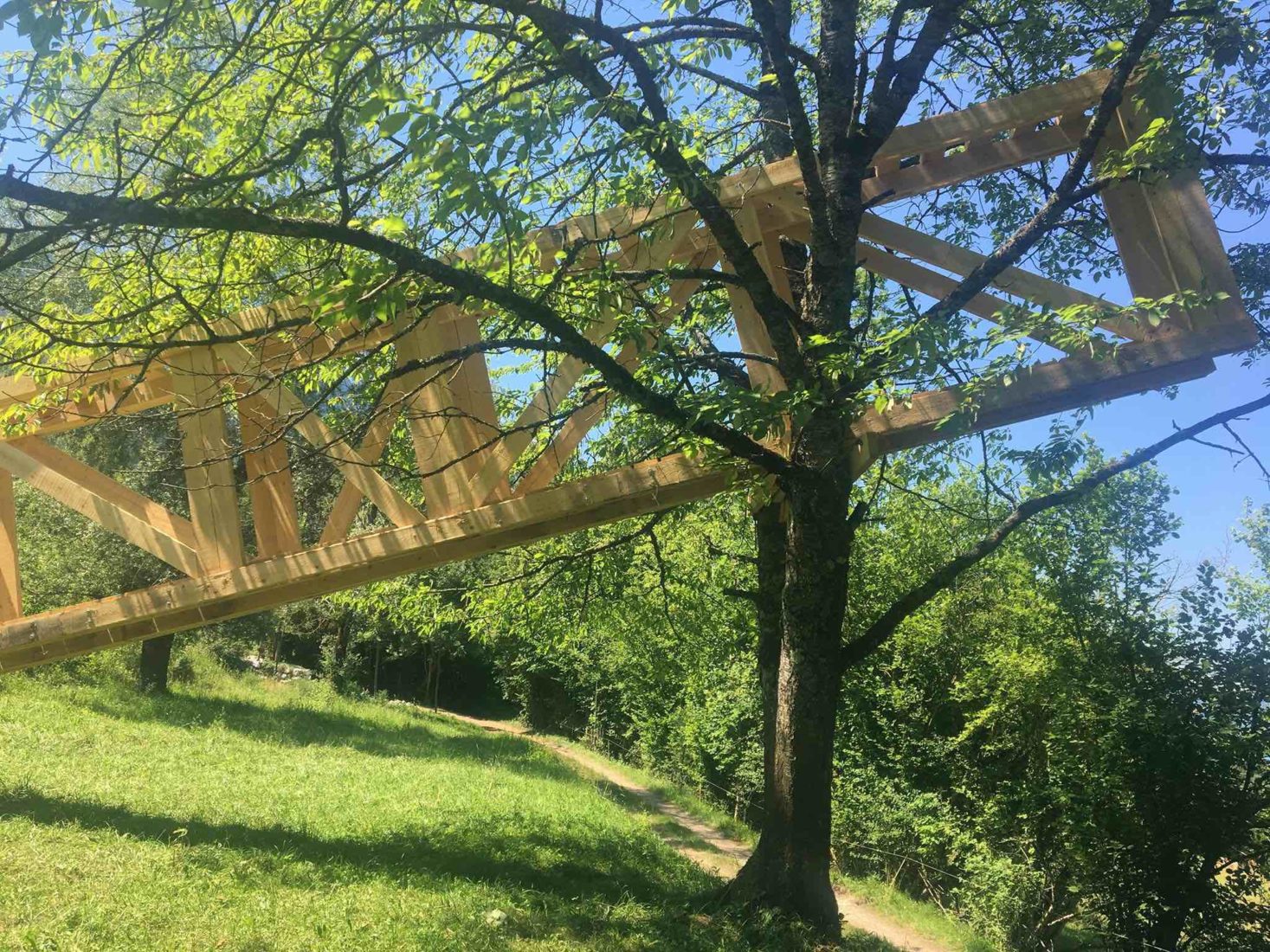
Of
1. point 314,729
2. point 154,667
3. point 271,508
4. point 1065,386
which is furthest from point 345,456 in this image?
point 154,667

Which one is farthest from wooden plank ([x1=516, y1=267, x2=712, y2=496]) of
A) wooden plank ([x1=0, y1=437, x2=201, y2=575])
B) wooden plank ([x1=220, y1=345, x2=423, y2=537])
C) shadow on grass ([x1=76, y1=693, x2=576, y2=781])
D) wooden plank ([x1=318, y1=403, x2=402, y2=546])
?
shadow on grass ([x1=76, y1=693, x2=576, y2=781])

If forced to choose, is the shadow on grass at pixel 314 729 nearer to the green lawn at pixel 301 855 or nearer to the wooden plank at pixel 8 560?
the green lawn at pixel 301 855

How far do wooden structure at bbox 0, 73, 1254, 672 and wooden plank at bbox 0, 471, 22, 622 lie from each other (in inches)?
9.7

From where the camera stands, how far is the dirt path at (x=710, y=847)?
8.77 m

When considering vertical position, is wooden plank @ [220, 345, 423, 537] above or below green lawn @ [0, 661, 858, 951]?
above

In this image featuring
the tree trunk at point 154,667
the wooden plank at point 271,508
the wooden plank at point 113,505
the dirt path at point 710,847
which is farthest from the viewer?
the tree trunk at point 154,667

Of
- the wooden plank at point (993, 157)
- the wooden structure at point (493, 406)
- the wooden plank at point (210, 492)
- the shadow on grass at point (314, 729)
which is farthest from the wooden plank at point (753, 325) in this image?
the shadow on grass at point (314, 729)

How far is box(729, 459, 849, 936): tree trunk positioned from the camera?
544cm

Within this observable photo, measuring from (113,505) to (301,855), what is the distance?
10.3 feet

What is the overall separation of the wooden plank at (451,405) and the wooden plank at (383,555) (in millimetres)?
181

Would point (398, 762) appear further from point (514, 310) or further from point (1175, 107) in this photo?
point (1175, 107)

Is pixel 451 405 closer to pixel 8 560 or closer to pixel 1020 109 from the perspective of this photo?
pixel 8 560

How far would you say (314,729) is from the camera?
1611 cm

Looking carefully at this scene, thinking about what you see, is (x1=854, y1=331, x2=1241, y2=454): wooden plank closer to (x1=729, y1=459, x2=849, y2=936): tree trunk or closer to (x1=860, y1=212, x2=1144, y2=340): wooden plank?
(x1=860, y1=212, x2=1144, y2=340): wooden plank
